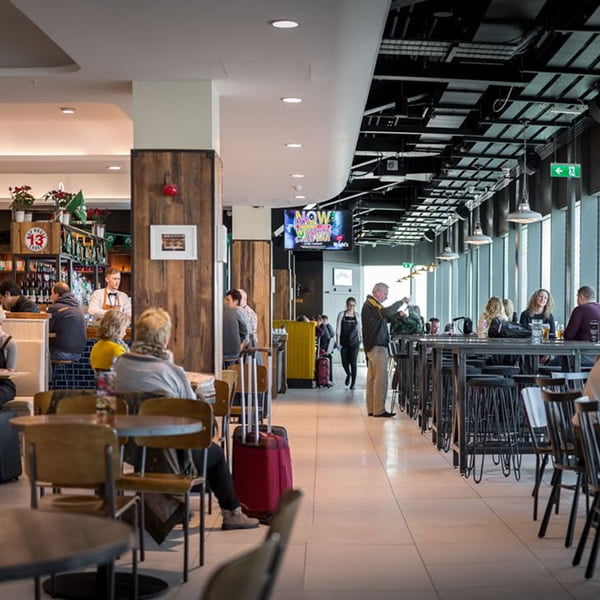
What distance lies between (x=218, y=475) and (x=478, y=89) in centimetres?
680

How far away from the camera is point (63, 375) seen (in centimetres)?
1040

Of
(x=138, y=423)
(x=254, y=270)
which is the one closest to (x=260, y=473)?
(x=138, y=423)

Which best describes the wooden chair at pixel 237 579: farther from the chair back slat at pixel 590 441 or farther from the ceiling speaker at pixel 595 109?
the ceiling speaker at pixel 595 109

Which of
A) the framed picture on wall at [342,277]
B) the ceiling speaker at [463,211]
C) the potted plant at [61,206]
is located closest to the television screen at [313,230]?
the ceiling speaker at [463,211]

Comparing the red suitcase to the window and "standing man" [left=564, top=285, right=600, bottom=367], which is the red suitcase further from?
"standing man" [left=564, top=285, right=600, bottom=367]

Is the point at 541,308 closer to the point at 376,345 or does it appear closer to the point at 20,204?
the point at 376,345

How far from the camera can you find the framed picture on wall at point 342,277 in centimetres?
3444

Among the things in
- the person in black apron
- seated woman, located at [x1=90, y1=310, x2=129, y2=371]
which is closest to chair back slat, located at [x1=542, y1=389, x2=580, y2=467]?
seated woman, located at [x1=90, y1=310, x2=129, y2=371]

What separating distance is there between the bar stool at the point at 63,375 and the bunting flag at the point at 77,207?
295 centimetres

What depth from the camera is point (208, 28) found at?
6141 mm

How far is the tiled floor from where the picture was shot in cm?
473

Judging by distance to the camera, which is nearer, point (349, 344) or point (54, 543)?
point (54, 543)

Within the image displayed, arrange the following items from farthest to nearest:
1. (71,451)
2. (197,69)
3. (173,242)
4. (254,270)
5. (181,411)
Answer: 1. (254,270)
2. (173,242)
3. (197,69)
4. (181,411)
5. (71,451)

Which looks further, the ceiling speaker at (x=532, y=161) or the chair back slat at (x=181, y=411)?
the ceiling speaker at (x=532, y=161)
